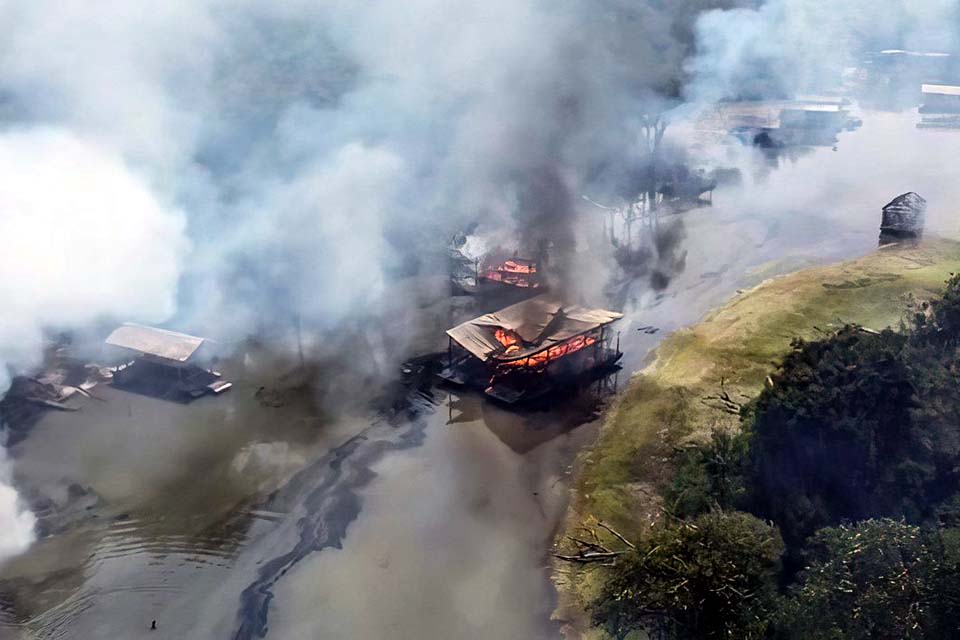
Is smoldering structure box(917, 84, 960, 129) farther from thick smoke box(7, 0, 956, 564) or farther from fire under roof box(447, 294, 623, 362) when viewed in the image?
fire under roof box(447, 294, 623, 362)

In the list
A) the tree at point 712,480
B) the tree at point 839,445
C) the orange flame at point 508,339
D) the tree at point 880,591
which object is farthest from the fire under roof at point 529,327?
the tree at point 880,591

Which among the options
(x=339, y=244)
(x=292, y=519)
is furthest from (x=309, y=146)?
(x=292, y=519)

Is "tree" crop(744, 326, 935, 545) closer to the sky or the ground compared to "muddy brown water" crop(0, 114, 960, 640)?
closer to the sky

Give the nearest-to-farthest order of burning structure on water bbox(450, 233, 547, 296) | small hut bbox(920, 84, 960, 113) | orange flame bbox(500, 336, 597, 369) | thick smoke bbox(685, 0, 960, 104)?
1. orange flame bbox(500, 336, 597, 369)
2. burning structure on water bbox(450, 233, 547, 296)
3. thick smoke bbox(685, 0, 960, 104)
4. small hut bbox(920, 84, 960, 113)

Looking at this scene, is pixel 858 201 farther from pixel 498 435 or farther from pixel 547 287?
pixel 498 435

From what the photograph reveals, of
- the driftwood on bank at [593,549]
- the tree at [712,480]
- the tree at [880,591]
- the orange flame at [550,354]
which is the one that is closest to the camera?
the tree at [880,591]

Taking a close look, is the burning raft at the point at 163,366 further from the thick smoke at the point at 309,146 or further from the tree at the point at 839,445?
the tree at the point at 839,445

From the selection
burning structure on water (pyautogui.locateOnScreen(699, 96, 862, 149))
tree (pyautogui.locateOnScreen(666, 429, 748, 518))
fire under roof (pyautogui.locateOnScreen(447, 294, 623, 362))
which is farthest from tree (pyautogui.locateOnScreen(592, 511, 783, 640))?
burning structure on water (pyautogui.locateOnScreen(699, 96, 862, 149))

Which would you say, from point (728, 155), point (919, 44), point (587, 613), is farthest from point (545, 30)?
point (919, 44)
